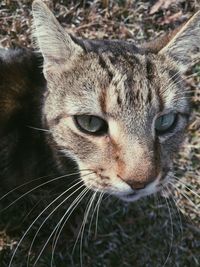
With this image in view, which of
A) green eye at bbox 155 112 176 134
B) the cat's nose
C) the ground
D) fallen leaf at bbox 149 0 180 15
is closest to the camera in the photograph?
the cat's nose

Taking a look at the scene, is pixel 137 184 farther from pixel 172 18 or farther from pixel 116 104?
pixel 172 18

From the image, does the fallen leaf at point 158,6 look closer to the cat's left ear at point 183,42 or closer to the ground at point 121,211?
the ground at point 121,211

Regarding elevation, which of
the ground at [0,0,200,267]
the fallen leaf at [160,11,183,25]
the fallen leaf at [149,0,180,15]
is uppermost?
the fallen leaf at [149,0,180,15]

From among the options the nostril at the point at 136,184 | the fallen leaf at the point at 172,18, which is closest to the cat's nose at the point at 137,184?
the nostril at the point at 136,184

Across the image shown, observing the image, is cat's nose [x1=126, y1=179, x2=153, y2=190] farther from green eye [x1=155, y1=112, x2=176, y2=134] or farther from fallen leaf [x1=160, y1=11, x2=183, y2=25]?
fallen leaf [x1=160, y1=11, x2=183, y2=25]

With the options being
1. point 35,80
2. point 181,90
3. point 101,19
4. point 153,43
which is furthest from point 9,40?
point 181,90

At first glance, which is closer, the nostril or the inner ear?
the nostril

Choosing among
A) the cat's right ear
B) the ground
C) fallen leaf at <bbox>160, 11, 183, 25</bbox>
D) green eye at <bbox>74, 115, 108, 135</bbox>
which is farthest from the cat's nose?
fallen leaf at <bbox>160, 11, 183, 25</bbox>

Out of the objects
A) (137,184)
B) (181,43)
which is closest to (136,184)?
(137,184)

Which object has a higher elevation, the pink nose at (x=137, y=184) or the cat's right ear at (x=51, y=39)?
the cat's right ear at (x=51, y=39)

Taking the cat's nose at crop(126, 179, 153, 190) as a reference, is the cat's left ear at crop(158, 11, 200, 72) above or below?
above
